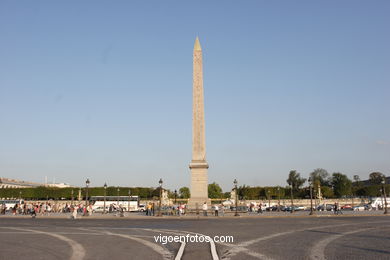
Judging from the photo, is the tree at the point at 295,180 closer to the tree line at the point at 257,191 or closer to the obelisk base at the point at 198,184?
the tree line at the point at 257,191

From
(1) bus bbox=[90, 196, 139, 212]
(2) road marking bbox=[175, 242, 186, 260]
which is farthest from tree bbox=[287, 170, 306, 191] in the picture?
(2) road marking bbox=[175, 242, 186, 260]

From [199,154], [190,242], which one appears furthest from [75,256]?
[199,154]

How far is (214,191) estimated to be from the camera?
6634 inches

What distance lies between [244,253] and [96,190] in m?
106

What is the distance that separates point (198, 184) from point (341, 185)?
100m

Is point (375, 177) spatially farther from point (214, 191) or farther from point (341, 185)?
point (214, 191)

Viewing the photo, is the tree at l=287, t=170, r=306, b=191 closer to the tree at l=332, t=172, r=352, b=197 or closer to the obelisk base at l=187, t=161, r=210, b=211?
the tree at l=332, t=172, r=352, b=197

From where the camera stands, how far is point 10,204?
271 feet

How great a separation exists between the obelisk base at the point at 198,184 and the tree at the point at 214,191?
410 ft

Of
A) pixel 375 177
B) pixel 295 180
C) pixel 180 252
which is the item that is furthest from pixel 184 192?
pixel 180 252

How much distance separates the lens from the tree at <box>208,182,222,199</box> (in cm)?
16484

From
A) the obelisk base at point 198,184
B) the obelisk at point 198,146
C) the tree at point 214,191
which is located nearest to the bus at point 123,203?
the obelisk base at point 198,184

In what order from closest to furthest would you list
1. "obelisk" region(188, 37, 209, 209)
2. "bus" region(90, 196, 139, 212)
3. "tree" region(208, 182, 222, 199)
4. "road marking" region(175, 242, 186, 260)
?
"road marking" region(175, 242, 186, 260), "obelisk" region(188, 37, 209, 209), "bus" region(90, 196, 139, 212), "tree" region(208, 182, 222, 199)

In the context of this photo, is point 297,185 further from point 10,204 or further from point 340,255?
point 340,255
